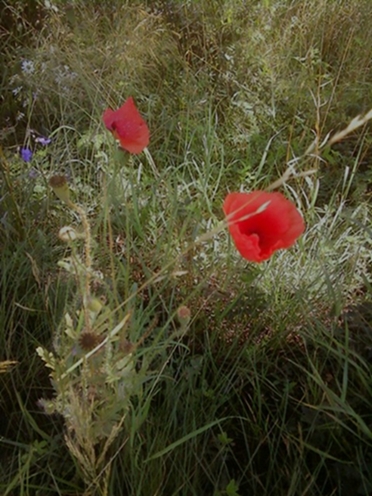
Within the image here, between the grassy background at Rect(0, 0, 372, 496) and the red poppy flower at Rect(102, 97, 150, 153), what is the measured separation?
0.05 metres

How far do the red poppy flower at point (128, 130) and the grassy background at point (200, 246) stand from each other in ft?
0.17

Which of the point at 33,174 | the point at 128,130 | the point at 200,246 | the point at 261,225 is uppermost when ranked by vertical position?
the point at 128,130

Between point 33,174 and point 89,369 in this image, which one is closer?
point 89,369

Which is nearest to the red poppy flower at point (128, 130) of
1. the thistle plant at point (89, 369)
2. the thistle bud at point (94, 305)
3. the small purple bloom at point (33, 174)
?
the thistle plant at point (89, 369)

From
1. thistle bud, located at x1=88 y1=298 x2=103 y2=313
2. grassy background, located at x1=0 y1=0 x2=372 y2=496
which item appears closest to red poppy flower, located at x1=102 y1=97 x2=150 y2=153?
grassy background, located at x1=0 y1=0 x2=372 y2=496

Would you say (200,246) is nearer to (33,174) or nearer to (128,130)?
(33,174)

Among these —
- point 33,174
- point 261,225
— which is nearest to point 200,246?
point 33,174

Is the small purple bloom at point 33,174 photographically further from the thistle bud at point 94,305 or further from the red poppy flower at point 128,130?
the thistle bud at point 94,305

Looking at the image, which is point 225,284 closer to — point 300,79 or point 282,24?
point 300,79

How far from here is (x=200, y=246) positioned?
1.85 meters

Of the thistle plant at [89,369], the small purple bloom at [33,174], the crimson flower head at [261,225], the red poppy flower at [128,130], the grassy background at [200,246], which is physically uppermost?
the red poppy flower at [128,130]

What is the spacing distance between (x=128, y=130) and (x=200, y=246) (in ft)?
2.44

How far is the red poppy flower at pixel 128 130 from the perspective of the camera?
1.14 meters

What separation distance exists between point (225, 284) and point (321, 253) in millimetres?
303
